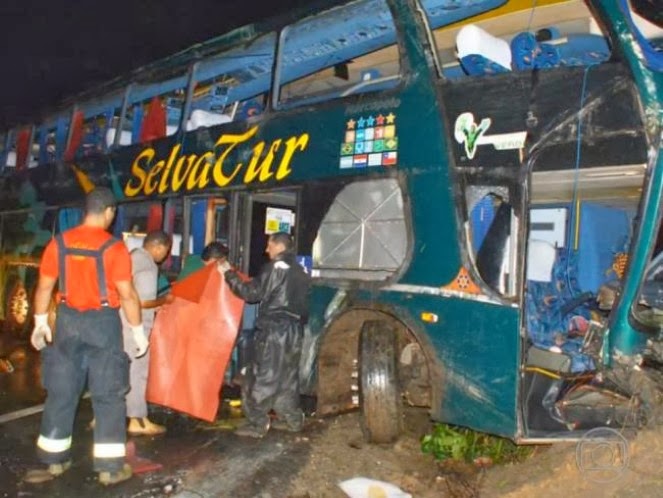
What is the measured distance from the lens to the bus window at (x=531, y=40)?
13.2 ft

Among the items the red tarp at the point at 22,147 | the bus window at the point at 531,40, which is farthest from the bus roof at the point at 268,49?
the red tarp at the point at 22,147

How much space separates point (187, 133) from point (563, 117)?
411cm

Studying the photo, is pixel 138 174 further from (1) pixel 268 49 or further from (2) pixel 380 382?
(2) pixel 380 382

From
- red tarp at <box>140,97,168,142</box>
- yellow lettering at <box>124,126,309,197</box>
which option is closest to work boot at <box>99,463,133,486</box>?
yellow lettering at <box>124,126,309,197</box>

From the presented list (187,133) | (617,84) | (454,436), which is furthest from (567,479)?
(187,133)

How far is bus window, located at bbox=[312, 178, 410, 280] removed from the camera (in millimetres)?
4520

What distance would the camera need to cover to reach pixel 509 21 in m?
4.87

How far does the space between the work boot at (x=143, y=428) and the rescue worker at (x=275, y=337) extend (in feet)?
2.61

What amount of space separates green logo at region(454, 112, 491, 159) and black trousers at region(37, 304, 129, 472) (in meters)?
2.89

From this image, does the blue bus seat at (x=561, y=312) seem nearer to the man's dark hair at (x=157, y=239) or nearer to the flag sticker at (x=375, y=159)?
the flag sticker at (x=375, y=159)

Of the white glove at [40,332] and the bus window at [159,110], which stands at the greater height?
the bus window at [159,110]

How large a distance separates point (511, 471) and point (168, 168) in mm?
4694

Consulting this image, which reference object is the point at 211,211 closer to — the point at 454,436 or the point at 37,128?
the point at 454,436

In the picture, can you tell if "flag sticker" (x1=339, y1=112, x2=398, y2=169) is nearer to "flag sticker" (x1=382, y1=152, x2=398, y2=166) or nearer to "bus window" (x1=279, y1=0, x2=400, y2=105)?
"flag sticker" (x1=382, y1=152, x2=398, y2=166)
